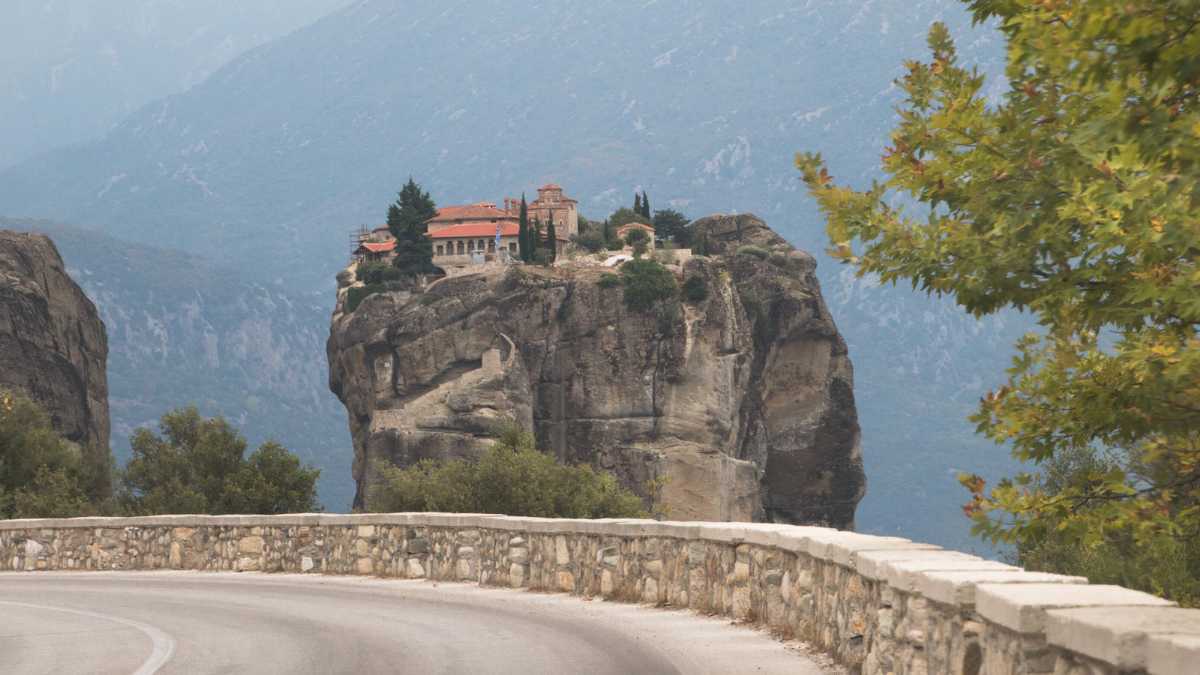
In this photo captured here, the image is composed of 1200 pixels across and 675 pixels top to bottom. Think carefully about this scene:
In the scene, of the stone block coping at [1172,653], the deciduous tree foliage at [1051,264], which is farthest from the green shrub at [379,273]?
the stone block coping at [1172,653]

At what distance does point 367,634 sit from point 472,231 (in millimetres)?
144047

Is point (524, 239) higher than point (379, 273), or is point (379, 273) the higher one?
point (524, 239)

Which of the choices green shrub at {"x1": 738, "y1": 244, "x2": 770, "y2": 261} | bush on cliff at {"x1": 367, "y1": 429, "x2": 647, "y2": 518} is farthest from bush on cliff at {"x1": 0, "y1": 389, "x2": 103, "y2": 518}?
green shrub at {"x1": 738, "y1": 244, "x2": 770, "y2": 261}

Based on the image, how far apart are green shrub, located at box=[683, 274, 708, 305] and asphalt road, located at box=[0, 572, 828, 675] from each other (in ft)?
364

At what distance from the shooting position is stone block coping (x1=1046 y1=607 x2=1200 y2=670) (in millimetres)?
7347

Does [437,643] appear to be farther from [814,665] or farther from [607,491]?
[607,491]

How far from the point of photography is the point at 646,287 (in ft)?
434

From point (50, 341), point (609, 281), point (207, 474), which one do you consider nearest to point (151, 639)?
point (207, 474)

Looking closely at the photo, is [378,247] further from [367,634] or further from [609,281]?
[367,634]

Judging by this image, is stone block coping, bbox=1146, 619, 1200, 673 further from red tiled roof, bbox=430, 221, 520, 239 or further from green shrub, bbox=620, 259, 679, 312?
red tiled roof, bbox=430, 221, 520, 239

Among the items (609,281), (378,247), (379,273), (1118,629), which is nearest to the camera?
(1118,629)

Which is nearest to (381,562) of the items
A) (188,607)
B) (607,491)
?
A: (188,607)

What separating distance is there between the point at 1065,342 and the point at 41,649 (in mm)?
11154

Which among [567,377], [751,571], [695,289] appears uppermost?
[695,289]
